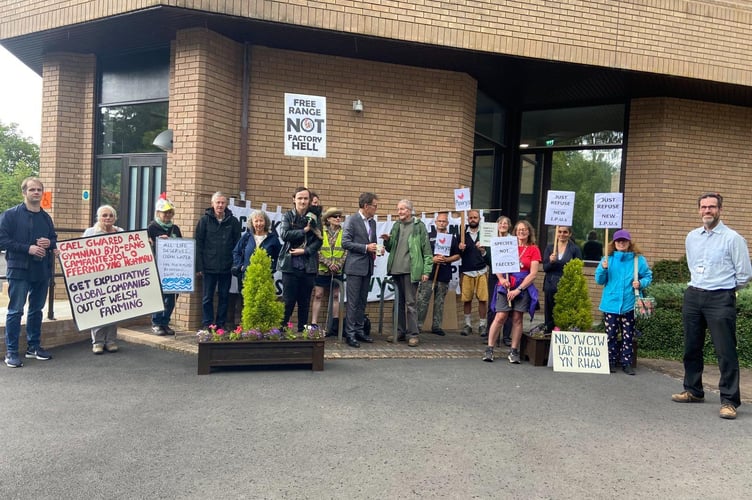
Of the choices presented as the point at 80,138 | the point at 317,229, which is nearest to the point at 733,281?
the point at 317,229

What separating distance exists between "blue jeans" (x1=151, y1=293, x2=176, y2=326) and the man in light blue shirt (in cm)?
645

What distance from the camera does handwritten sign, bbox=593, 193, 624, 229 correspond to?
23.0 feet

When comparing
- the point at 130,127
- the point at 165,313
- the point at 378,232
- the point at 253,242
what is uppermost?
the point at 130,127

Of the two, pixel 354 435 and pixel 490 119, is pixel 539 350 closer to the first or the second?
pixel 354 435

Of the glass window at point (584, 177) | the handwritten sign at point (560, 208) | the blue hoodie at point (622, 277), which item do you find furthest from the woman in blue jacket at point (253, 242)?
the glass window at point (584, 177)

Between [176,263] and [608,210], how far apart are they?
569 centimetres

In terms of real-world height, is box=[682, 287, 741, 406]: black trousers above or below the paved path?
above

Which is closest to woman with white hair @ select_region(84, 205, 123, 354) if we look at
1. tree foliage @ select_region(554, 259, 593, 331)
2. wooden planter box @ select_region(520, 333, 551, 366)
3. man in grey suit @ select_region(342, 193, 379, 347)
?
man in grey suit @ select_region(342, 193, 379, 347)

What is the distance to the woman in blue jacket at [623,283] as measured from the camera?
6.65 m

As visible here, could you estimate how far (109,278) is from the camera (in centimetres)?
679

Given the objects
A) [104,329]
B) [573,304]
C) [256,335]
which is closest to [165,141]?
[104,329]

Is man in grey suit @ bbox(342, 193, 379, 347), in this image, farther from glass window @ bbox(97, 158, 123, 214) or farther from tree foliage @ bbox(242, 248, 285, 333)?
glass window @ bbox(97, 158, 123, 214)

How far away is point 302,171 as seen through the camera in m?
8.63

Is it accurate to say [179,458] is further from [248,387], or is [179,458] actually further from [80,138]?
[80,138]
